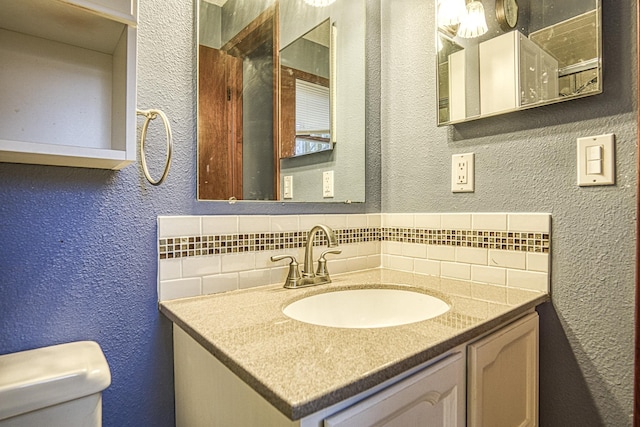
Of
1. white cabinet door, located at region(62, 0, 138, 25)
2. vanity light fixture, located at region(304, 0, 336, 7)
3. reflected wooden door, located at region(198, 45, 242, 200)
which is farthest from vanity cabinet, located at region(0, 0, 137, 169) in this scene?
vanity light fixture, located at region(304, 0, 336, 7)

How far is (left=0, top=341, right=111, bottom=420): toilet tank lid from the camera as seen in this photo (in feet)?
1.82

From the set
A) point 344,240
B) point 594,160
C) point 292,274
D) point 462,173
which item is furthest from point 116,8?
point 594,160

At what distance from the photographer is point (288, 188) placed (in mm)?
1122

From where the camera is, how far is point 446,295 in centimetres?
92

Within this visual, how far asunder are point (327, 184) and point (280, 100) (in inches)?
13.1

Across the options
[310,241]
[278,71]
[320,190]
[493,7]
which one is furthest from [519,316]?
[278,71]

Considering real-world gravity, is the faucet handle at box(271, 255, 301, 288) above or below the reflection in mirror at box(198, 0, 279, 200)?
below

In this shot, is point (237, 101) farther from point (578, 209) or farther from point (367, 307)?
point (578, 209)

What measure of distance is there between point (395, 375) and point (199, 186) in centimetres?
69

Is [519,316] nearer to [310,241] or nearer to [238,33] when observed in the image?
[310,241]

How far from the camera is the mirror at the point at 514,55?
853mm

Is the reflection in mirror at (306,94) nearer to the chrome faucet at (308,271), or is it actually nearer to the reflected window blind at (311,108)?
the reflected window blind at (311,108)

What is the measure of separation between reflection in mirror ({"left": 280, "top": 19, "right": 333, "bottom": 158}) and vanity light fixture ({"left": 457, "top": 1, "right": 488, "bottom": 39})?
1.52 ft

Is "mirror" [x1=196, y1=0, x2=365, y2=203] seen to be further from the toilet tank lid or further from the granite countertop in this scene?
the toilet tank lid
